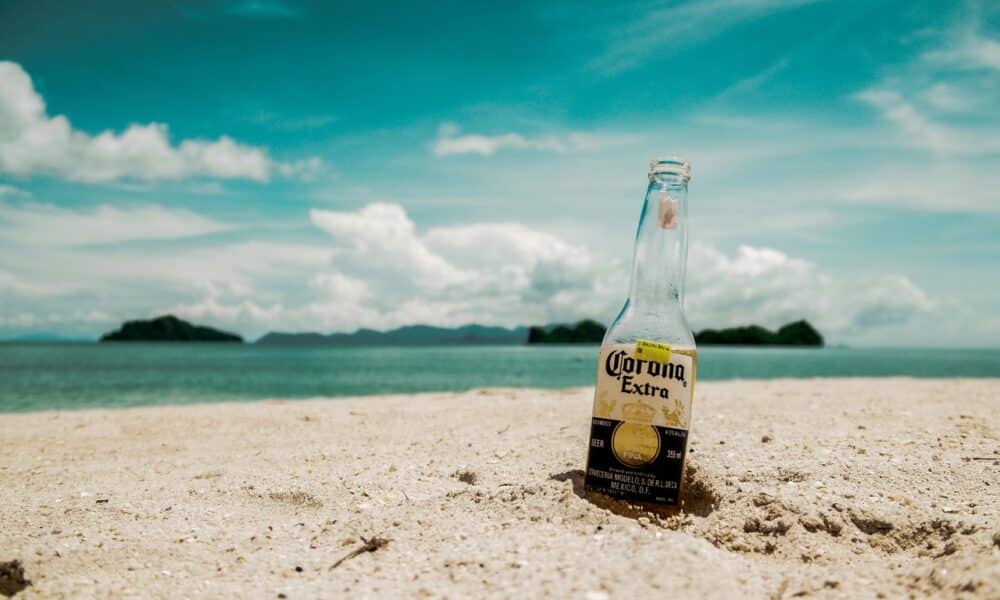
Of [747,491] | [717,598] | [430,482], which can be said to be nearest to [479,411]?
[430,482]

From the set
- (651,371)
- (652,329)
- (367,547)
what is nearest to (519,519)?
(367,547)

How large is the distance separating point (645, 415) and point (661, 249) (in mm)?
818

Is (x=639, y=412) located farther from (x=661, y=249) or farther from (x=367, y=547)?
(x=367, y=547)

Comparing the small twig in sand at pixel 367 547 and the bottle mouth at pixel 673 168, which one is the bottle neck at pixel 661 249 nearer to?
the bottle mouth at pixel 673 168

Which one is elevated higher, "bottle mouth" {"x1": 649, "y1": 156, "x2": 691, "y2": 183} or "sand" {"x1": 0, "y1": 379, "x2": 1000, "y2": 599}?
"bottle mouth" {"x1": 649, "y1": 156, "x2": 691, "y2": 183}

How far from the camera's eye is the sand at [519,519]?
2.62 meters

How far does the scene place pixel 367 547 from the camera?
120 inches

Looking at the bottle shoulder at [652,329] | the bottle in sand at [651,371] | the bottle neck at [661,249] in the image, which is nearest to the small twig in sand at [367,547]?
the bottle in sand at [651,371]

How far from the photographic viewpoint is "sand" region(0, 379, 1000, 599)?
262 centimetres

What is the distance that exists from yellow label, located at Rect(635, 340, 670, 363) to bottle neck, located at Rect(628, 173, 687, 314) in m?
0.22

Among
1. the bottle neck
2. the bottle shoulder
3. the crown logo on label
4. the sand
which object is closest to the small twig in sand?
the sand

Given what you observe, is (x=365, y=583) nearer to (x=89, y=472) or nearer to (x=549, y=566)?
(x=549, y=566)

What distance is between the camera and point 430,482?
4.11 m

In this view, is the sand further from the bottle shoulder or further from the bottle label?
the bottle shoulder
